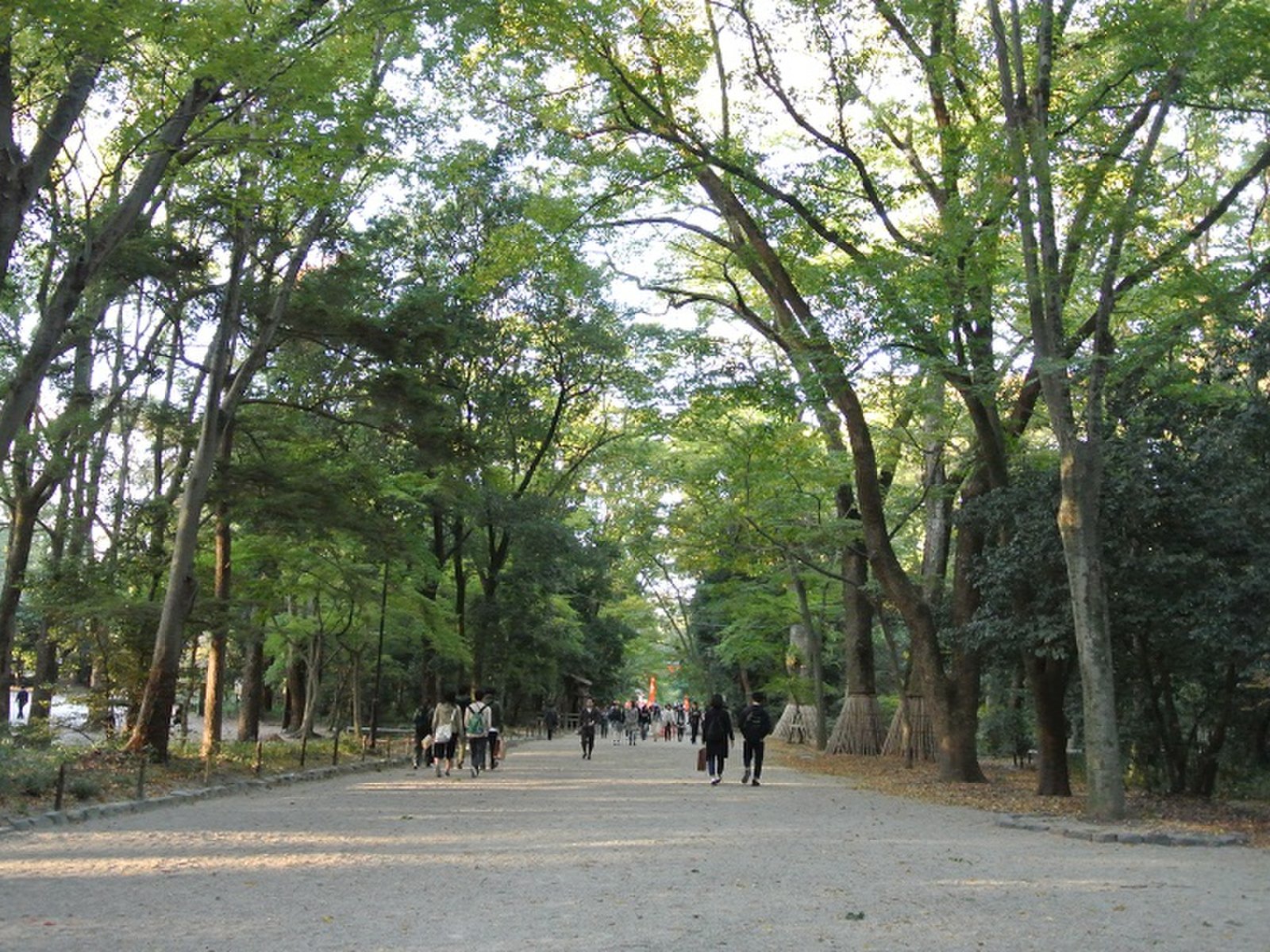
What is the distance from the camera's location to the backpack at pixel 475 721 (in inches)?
774

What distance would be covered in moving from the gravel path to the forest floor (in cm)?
105

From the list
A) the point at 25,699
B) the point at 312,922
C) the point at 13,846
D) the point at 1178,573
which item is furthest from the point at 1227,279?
the point at 25,699

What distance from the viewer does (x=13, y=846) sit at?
8.74 meters

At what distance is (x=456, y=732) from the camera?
19.4 metres

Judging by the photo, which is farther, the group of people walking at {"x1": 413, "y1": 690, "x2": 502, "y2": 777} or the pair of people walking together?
the group of people walking at {"x1": 413, "y1": 690, "x2": 502, "y2": 777}

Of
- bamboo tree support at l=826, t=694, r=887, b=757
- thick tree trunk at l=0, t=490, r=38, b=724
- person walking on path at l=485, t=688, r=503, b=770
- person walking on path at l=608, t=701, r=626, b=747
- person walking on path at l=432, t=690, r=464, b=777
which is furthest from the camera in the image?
person walking on path at l=608, t=701, r=626, b=747

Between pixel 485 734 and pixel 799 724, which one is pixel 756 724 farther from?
pixel 799 724

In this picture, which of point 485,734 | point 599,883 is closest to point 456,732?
point 485,734

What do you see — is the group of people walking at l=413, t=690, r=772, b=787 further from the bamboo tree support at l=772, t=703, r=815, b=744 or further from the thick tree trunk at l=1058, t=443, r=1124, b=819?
the bamboo tree support at l=772, t=703, r=815, b=744

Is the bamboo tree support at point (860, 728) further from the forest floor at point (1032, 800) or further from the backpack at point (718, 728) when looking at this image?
the backpack at point (718, 728)

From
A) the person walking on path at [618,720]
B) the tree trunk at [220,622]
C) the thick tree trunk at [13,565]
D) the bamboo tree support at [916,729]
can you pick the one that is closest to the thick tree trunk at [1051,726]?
the bamboo tree support at [916,729]

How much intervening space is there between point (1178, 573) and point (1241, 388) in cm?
307

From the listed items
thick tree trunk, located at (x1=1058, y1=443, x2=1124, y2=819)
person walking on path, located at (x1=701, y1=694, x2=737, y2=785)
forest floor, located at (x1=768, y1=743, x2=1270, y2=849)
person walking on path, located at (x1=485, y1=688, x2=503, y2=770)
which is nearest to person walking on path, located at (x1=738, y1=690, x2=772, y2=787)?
person walking on path, located at (x1=701, y1=694, x2=737, y2=785)

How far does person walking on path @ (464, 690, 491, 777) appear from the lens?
1962 cm
